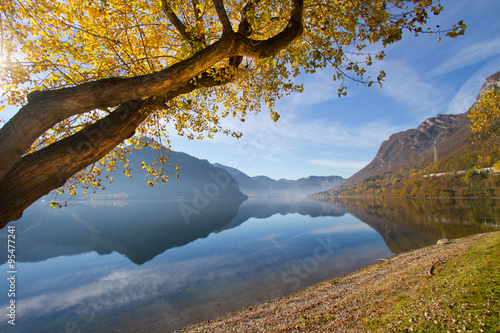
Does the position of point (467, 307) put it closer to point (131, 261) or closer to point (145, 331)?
point (145, 331)

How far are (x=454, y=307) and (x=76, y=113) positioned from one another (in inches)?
394

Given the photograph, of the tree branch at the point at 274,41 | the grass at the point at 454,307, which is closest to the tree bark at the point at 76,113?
the tree branch at the point at 274,41

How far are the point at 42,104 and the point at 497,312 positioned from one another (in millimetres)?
10258

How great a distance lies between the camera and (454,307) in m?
5.66

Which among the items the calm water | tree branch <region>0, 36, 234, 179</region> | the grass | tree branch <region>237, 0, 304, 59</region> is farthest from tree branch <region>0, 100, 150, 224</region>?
the calm water

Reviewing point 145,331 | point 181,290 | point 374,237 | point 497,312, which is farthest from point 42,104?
point 374,237

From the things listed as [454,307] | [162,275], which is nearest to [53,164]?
[454,307]

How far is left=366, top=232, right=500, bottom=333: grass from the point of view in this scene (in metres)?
4.88

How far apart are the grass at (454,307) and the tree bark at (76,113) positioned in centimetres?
771

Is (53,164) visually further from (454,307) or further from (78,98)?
(454,307)

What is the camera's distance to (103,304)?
17984 mm

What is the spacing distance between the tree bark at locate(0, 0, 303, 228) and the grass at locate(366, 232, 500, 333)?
25.3ft

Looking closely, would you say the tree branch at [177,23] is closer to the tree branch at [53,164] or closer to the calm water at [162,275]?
the tree branch at [53,164]

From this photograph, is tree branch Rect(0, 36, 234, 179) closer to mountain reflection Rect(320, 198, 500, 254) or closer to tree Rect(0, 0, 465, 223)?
tree Rect(0, 0, 465, 223)
